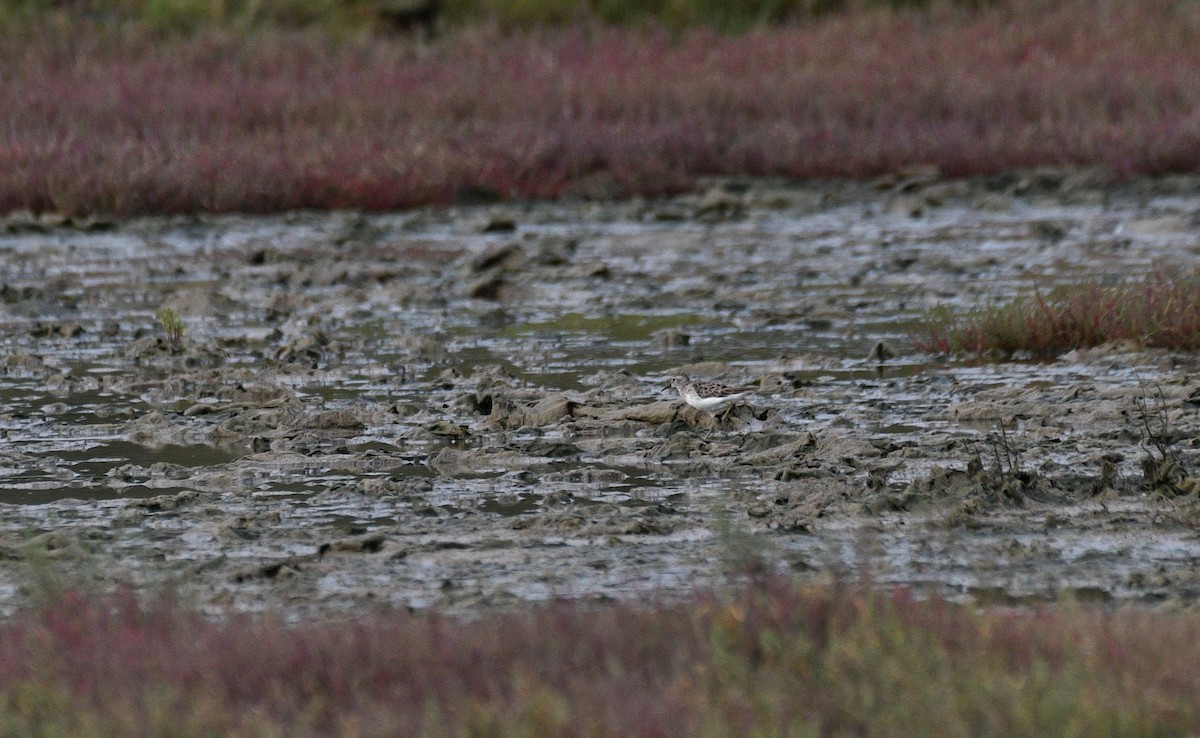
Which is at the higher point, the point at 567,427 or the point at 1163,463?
the point at 1163,463

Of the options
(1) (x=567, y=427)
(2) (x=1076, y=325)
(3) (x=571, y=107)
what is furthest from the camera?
(3) (x=571, y=107)

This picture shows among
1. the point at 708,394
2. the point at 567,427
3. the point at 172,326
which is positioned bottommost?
the point at 172,326

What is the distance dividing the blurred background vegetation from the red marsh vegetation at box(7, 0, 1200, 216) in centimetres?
68

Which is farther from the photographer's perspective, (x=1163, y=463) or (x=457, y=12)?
(x=457, y=12)

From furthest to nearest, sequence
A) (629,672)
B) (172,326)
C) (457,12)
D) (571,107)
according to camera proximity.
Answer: (457,12)
(571,107)
(172,326)
(629,672)

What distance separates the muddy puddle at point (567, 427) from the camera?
249 inches

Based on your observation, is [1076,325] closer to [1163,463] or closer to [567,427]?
[567,427]

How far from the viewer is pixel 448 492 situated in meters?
7.54

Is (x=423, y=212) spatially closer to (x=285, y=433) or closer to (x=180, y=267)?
(x=180, y=267)

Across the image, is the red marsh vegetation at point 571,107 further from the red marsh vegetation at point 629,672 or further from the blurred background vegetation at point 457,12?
the red marsh vegetation at point 629,672

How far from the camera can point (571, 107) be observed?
Result: 21.9 meters

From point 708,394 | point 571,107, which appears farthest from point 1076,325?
point 571,107

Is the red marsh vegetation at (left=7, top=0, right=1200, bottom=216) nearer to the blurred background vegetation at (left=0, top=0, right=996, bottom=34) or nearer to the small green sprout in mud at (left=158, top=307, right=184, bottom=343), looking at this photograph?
the blurred background vegetation at (left=0, top=0, right=996, bottom=34)

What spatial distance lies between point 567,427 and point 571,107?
13.5 meters
